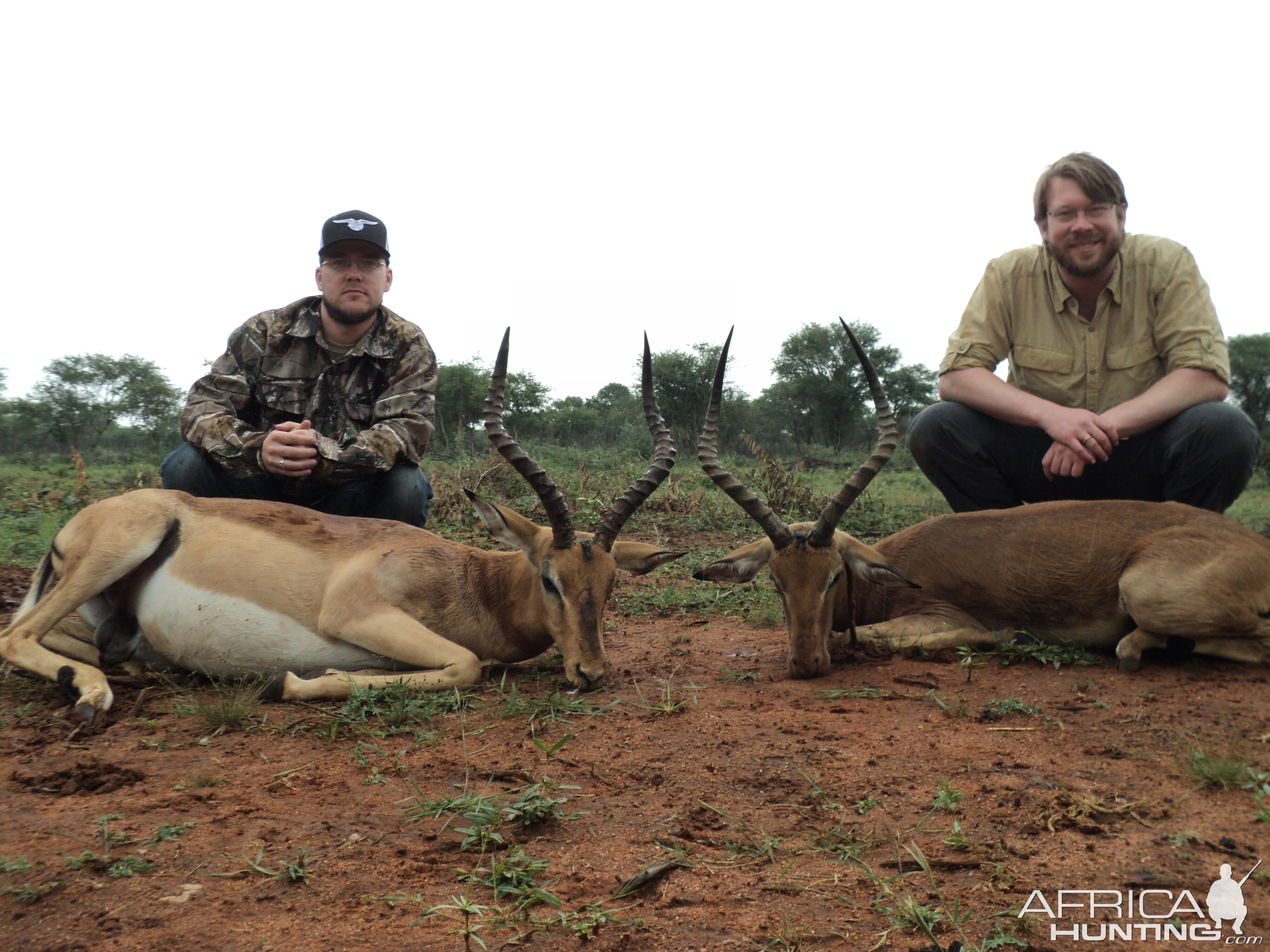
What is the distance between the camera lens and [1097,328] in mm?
6285

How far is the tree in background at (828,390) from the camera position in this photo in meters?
30.7

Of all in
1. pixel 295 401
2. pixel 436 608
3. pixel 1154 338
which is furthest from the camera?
pixel 295 401

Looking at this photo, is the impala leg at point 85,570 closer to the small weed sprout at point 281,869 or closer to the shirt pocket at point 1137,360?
the small weed sprout at point 281,869

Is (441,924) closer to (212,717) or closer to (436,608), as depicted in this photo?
(212,717)

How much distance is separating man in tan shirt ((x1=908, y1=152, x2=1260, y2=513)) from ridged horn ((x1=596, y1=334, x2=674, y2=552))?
231 centimetres

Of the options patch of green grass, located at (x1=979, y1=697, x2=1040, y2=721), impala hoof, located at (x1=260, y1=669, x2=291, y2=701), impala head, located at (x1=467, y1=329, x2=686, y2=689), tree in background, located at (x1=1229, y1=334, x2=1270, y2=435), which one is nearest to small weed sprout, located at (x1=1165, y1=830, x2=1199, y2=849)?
patch of green grass, located at (x1=979, y1=697, x2=1040, y2=721)

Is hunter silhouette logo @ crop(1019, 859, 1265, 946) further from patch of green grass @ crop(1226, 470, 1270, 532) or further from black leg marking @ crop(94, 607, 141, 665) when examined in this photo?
patch of green grass @ crop(1226, 470, 1270, 532)

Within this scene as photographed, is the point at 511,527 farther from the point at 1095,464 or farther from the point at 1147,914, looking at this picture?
the point at 1095,464

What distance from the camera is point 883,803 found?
10.4ft

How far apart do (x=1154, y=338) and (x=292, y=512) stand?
18.4 feet

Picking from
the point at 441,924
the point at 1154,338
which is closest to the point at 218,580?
the point at 441,924

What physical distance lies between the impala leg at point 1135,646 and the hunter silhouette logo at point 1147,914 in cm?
258

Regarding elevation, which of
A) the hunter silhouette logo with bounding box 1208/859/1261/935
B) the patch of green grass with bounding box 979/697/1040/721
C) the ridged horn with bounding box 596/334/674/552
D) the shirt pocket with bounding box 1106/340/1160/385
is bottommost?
the patch of green grass with bounding box 979/697/1040/721

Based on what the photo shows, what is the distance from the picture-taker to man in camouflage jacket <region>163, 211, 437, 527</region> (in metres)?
6.16
